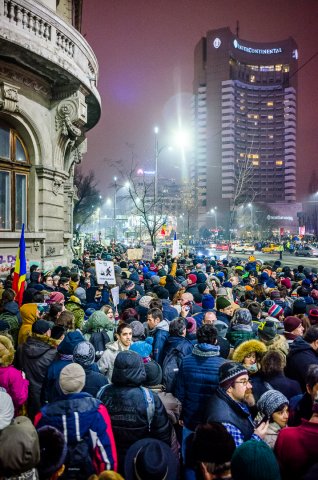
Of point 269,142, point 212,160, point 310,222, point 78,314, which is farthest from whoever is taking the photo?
point 269,142

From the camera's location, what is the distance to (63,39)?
1216cm

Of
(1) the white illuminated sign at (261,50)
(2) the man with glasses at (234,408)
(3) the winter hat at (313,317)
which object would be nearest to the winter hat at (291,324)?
(3) the winter hat at (313,317)

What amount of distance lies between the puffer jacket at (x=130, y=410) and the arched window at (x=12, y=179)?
34.5ft

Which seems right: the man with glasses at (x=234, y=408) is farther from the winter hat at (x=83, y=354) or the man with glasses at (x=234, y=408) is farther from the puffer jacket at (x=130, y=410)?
the winter hat at (x=83, y=354)

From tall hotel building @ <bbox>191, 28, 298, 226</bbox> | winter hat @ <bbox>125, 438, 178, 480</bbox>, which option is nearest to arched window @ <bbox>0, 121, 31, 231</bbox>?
winter hat @ <bbox>125, 438, 178, 480</bbox>

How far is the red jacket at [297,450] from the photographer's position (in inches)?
96.2

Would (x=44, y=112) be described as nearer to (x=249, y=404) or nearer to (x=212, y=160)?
(x=249, y=404)

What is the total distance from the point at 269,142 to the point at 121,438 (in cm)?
16167

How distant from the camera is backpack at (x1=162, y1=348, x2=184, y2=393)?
4344mm

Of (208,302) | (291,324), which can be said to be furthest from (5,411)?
(208,302)

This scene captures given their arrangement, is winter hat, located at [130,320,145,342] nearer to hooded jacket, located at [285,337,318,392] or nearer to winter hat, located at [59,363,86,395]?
hooded jacket, located at [285,337,318,392]

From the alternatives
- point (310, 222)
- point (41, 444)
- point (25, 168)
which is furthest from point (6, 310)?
point (310, 222)

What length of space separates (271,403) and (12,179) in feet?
37.6

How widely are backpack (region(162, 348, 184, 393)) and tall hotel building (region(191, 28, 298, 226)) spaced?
5110 inches
